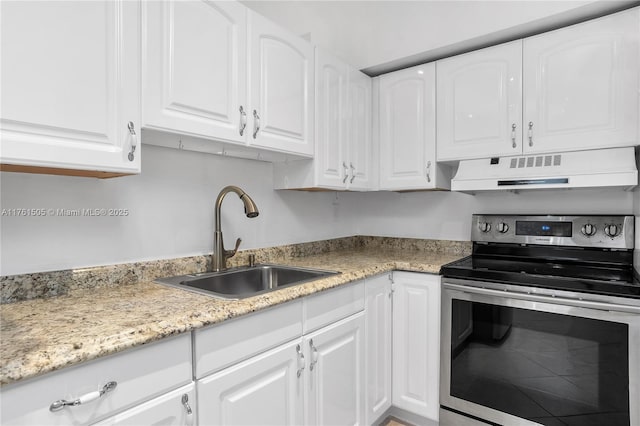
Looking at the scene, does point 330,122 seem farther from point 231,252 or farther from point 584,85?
point 584,85

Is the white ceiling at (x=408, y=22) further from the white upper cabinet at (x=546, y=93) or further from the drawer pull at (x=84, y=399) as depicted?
the drawer pull at (x=84, y=399)

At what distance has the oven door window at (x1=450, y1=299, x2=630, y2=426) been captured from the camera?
1518 mm

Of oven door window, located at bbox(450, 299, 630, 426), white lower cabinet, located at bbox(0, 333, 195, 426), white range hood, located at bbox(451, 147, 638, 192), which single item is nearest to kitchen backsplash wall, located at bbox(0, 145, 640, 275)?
white range hood, located at bbox(451, 147, 638, 192)

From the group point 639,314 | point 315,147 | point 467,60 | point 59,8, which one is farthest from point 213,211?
point 639,314

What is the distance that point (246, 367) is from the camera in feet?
3.98

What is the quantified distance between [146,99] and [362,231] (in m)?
2.02

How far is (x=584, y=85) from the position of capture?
1.80 m

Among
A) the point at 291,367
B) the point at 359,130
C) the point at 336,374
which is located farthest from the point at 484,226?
the point at 291,367

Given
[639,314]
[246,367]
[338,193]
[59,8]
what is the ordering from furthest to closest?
[338,193] → [639,314] → [246,367] → [59,8]

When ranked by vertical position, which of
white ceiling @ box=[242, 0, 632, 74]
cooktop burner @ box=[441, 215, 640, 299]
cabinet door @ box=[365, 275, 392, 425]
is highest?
white ceiling @ box=[242, 0, 632, 74]

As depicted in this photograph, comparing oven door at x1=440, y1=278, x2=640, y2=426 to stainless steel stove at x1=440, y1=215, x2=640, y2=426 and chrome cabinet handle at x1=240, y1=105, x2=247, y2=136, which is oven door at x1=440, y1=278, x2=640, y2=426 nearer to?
stainless steel stove at x1=440, y1=215, x2=640, y2=426

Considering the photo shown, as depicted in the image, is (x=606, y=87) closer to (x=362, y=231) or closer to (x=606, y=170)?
(x=606, y=170)

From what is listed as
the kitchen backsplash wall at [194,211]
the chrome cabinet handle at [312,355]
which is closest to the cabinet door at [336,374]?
the chrome cabinet handle at [312,355]

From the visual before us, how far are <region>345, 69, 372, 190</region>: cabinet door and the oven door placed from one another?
2.78ft
